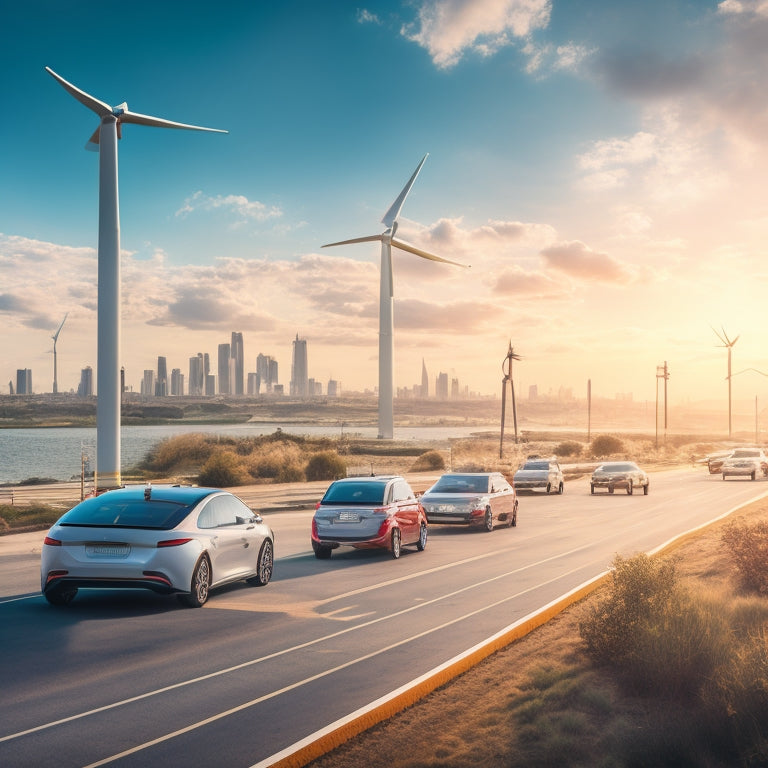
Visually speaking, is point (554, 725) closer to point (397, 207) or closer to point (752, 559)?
point (752, 559)

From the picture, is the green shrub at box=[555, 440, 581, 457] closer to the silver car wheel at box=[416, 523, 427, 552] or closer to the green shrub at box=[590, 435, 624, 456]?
the green shrub at box=[590, 435, 624, 456]

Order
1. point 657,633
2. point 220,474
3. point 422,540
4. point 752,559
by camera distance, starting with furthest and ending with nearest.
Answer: point 220,474, point 422,540, point 752,559, point 657,633

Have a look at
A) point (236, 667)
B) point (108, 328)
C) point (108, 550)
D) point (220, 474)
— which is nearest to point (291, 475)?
point (220, 474)

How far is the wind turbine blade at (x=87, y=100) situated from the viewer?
34656 millimetres

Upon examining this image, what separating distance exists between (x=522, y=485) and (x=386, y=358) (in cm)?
3605

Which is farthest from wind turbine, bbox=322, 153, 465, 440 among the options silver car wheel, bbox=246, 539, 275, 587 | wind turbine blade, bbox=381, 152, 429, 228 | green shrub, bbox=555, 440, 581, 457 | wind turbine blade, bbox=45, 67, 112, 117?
silver car wheel, bbox=246, 539, 275, 587

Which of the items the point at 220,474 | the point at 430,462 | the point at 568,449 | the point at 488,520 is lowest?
the point at 568,449

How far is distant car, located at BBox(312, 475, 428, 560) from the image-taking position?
17906mm

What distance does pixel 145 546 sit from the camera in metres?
11.8

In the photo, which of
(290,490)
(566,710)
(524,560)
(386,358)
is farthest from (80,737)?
(386,358)

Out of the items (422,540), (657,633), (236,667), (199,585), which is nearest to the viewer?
(657,633)

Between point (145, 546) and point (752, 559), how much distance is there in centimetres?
819

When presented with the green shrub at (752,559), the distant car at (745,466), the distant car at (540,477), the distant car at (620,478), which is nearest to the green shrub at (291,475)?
the distant car at (540,477)

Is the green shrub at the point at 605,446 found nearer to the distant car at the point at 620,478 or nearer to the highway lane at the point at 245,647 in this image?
the distant car at the point at 620,478
